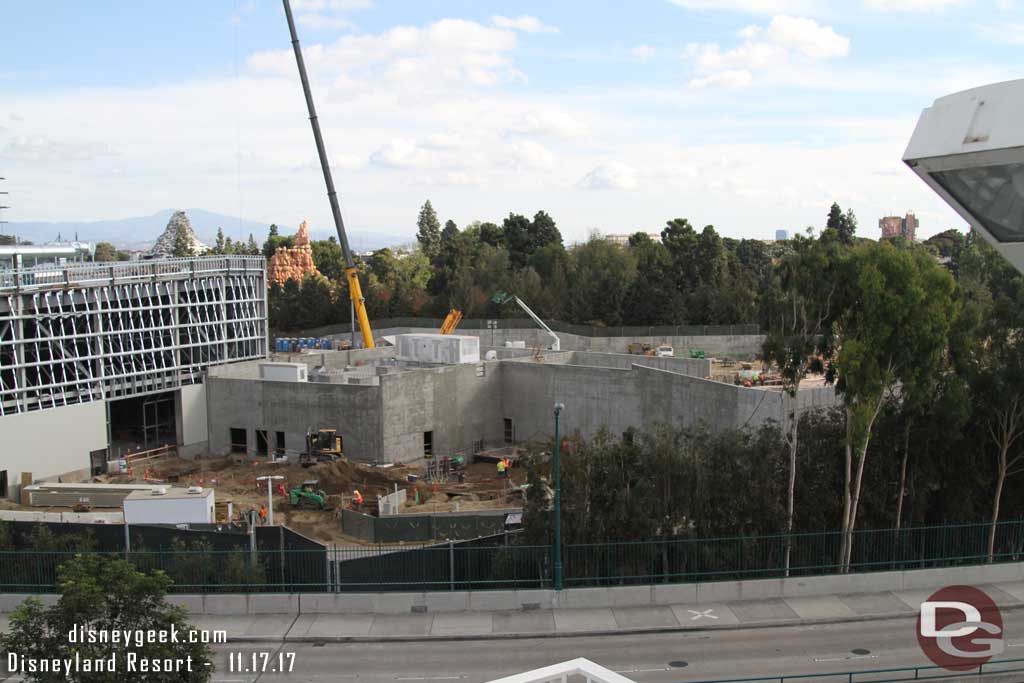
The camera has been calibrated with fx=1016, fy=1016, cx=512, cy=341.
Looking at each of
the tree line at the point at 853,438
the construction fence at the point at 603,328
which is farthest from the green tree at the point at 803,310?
the construction fence at the point at 603,328

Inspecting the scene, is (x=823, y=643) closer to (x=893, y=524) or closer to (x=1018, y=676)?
(x=1018, y=676)

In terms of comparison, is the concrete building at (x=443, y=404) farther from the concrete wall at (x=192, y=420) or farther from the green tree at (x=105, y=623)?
the green tree at (x=105, y=623)

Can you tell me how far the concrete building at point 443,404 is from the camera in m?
44.0

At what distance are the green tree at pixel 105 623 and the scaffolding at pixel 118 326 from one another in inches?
1107

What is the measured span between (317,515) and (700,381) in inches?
610

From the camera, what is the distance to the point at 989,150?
13656mm

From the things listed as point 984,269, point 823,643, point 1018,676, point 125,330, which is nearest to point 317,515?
point 125,330

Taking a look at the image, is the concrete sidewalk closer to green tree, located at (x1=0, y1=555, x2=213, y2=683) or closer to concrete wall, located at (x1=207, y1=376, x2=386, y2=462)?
green tree, located at (x1=0, y1=555, x2=213, y2=683)

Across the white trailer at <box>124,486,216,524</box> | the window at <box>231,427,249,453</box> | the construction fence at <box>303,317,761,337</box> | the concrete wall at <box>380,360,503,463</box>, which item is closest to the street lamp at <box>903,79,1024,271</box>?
the white trailer at <box>124,486,216,524</box>

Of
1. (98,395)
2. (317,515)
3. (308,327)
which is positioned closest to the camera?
(317,515)

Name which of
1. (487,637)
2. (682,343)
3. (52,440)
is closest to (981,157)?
(487,637)

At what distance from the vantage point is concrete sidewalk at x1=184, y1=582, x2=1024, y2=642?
23.2 metres

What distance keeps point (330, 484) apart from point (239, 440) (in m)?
10.2

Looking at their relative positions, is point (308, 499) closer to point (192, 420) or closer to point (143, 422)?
point (192, 420)
